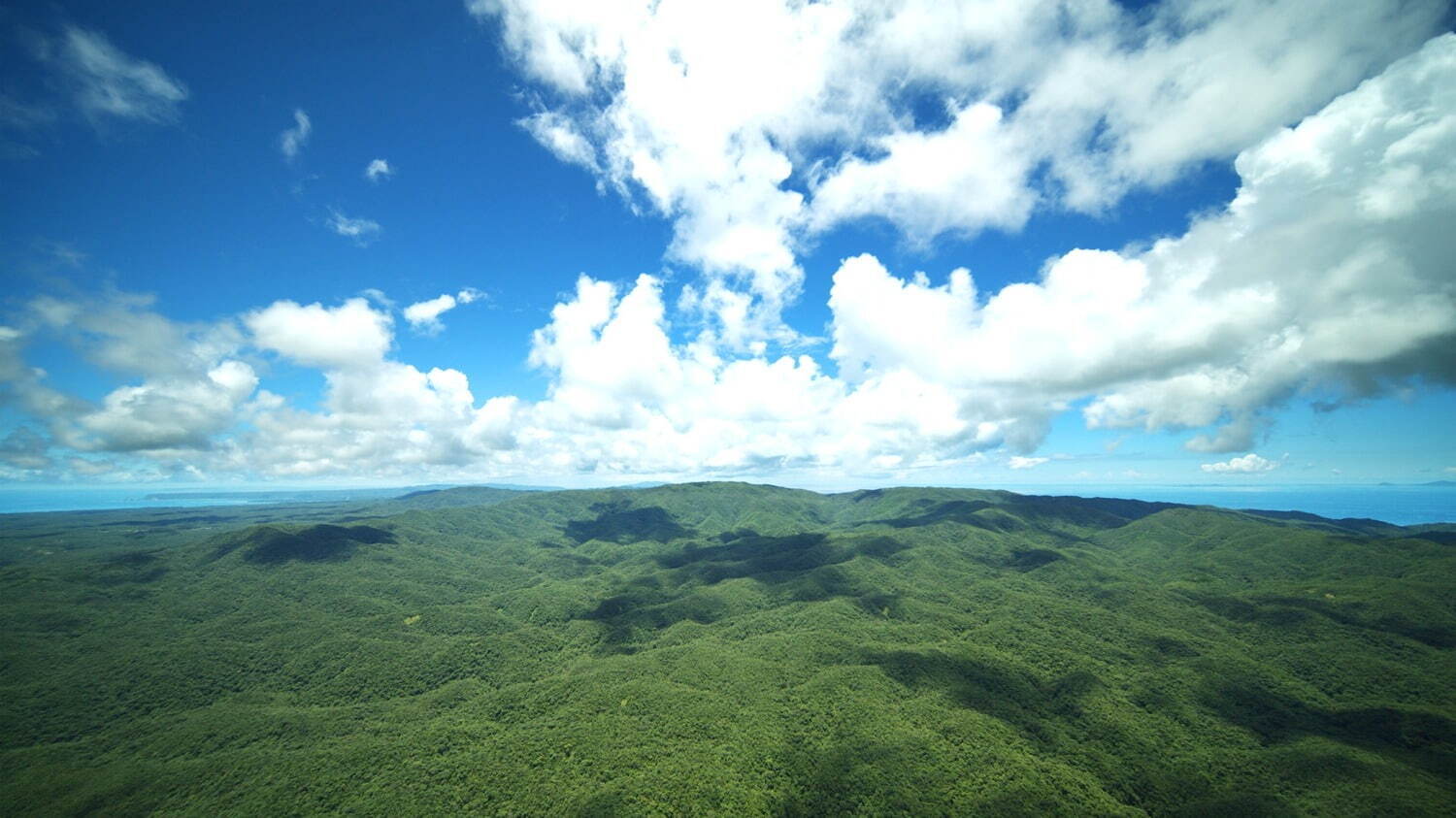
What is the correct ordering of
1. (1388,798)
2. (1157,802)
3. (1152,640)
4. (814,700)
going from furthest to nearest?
(1152,640) < (814,700) < (1157,802) < (1388,798)

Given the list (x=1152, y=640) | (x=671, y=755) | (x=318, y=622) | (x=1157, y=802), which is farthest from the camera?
(x=318, y=622)

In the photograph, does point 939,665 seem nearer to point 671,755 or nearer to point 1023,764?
point 1023,764

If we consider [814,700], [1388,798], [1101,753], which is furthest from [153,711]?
[1388,798]

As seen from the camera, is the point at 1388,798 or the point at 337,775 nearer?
the point at 1388,798

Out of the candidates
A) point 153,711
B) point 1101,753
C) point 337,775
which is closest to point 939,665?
point 1101,753

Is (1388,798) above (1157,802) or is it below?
above

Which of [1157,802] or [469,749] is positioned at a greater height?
[469,749]

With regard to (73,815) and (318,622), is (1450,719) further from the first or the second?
(318,622)

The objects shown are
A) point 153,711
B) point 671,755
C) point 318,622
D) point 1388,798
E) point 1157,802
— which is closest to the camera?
point 1388,798

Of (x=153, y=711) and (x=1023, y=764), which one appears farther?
(x=153, y=711)
